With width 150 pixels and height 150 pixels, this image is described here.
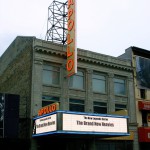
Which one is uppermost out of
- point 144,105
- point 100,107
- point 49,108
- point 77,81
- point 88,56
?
point 88,56

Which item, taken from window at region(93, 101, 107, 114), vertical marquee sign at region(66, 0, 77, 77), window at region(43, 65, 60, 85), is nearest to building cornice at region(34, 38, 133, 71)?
window at region(43, 65, 60, 85)

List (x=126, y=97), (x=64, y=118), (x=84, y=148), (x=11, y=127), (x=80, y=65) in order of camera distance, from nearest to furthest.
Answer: (x=64, y=118) → (x=11, y=127) → (x=84, y=148) → (x=80, y=65) → (x=126, y=97)

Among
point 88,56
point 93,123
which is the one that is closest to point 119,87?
point 88,56

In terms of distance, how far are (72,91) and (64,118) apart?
27.9ft

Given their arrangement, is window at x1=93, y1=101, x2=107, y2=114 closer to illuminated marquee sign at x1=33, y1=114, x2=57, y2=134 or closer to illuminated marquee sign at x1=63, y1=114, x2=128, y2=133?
illuminated marquee sign at x1=63, y1=114, x2=128, y2=133

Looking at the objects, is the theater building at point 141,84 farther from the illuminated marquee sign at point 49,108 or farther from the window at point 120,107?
the illuminated marquee sign at point 49,108

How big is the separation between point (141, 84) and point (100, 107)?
667 cm

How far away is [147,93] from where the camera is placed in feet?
122

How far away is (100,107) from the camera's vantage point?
33.8 metres

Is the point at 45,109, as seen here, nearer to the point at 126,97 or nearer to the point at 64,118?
the point at 64,118

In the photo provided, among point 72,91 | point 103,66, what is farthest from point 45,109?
point 103,66

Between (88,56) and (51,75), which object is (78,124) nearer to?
(51,75)

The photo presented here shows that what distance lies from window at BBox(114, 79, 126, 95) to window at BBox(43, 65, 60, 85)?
779 cm

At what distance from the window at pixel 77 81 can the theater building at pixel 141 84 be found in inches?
291
